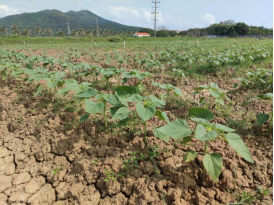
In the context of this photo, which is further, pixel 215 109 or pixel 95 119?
pixel 215 109

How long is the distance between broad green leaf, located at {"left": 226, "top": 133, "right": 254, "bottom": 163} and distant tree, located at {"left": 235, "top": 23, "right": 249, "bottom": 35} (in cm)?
6788

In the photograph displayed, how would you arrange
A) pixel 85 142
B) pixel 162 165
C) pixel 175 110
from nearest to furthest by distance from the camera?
pixel 162 165 < pixel 85 142 < pixel 175 110

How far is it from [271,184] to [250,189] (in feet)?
0.60

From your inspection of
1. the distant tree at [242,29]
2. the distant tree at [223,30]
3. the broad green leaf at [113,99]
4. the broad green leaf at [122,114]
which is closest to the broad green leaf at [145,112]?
the broad green leaf at [122,114]

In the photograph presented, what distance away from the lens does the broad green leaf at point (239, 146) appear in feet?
3.28

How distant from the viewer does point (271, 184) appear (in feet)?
4.27

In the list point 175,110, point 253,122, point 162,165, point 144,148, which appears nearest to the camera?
point 162,165

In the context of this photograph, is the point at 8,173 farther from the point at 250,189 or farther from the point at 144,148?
the point at 250,189

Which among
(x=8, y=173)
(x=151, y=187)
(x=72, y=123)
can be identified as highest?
(x=72, y=123)

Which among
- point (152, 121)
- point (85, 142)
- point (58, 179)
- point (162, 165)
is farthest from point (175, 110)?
point (58, 179)

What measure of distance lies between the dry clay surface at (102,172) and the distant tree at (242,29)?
67284 mm

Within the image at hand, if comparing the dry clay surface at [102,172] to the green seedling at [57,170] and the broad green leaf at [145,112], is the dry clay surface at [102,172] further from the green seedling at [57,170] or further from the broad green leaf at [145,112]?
the broad green leaf at [145,112]

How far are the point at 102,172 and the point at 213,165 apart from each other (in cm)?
92

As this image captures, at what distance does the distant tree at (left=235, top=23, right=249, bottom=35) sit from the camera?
2161 inches
